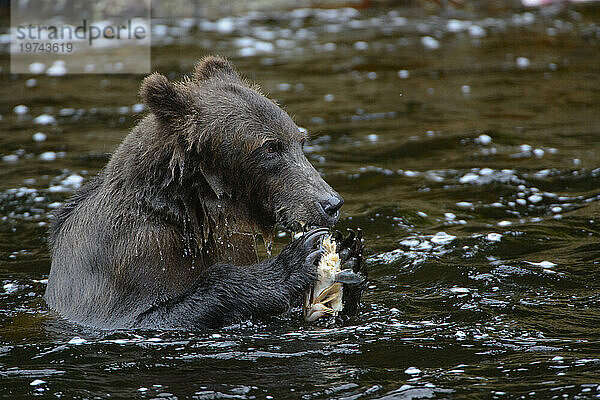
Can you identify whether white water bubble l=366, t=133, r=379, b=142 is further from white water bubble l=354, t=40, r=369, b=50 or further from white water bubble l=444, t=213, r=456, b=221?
white water bubble l=354, t=40, r=369, b=50

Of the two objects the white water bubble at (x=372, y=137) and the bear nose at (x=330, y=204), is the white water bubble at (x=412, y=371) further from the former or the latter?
the white water bubble at (x=372, y=137)

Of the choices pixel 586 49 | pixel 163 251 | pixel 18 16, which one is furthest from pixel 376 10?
pixel 163 251

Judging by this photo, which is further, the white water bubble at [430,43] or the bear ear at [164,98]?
the white water bubble at [430,43]

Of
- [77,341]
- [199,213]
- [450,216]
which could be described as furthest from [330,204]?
[450,216]

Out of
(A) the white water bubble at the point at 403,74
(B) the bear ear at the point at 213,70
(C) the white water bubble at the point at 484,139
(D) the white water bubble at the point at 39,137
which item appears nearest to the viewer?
Result: (B) the bear ear at the point at 213,70

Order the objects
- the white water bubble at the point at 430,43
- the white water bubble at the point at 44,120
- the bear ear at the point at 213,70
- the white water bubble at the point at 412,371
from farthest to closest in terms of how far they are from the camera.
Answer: the white water bubble at the point at 430,43, the white water bubble at the point at 44,120, the bear ear at the point at 213,70, the white water bubble at the point at 412,371

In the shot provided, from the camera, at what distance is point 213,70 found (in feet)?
21.9

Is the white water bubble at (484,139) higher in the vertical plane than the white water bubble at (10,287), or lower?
higher

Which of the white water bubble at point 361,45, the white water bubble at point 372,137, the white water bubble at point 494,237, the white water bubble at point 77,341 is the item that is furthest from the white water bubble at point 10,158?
the white water bubble at point 361,45

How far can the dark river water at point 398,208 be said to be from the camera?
5297 millimetres

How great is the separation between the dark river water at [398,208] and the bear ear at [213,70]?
1817 millimetres

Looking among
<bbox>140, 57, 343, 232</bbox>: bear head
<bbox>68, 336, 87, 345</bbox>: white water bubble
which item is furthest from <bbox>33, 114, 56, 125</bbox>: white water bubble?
<bbox>68, 336, 87, 345</bbox>: white water bubble

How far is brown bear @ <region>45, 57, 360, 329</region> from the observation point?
229 inches

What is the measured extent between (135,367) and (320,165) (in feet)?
18.2
